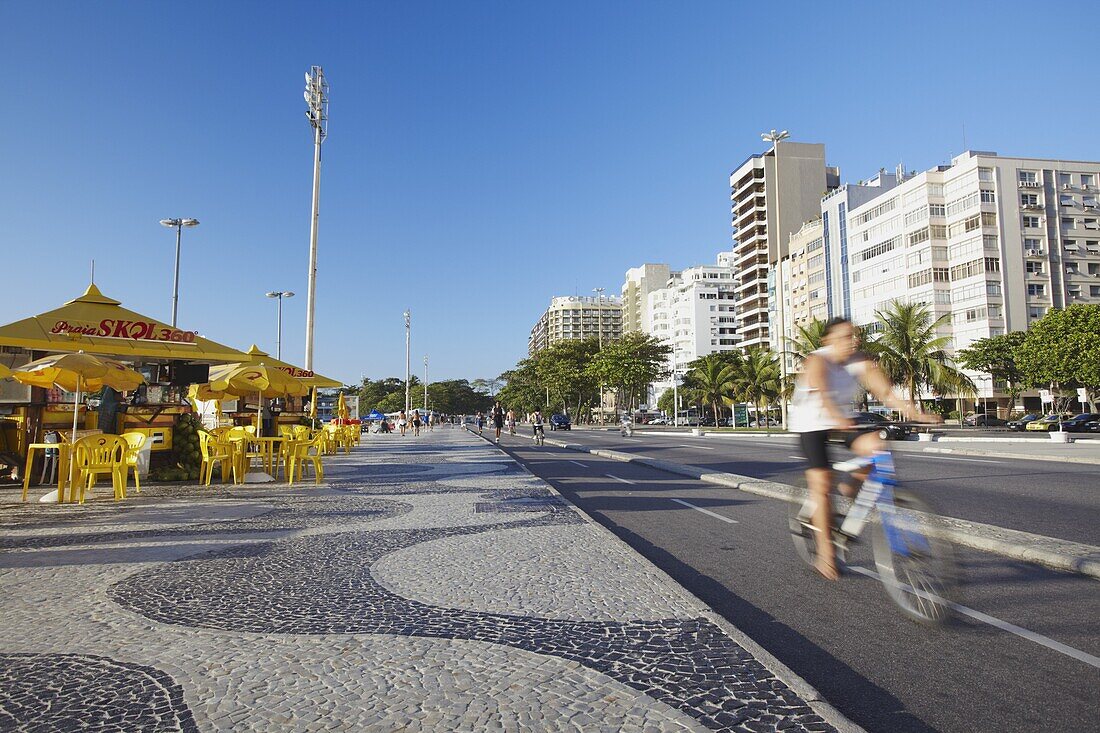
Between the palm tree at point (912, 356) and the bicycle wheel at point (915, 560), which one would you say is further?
the palm tree at point (912, 356)

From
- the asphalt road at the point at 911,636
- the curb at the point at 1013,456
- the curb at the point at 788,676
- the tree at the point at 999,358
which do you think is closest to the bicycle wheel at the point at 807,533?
the asphalt road at the point at 911,636

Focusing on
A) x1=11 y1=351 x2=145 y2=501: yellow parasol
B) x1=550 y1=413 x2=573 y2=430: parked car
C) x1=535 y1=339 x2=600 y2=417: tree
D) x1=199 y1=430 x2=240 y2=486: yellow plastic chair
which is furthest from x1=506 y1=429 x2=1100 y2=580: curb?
x1=535 y1=339 x2=600 y2=417: tree

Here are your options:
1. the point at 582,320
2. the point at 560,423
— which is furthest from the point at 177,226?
the point at 582,320

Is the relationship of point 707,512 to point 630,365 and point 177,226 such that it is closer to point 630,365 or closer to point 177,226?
point 177,226

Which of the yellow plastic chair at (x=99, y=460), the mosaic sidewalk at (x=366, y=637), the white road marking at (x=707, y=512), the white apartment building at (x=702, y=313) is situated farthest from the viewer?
the white apartment building at (x=702, y=313)

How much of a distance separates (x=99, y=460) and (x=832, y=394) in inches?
421

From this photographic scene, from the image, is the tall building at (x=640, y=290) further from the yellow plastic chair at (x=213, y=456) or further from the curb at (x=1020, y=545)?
the curb at (x=1020, y=545)

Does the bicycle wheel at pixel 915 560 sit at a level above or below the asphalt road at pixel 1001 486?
above

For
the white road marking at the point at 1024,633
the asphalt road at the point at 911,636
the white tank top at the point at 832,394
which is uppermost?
the white tank top at the point at 832,394

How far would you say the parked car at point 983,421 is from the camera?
5903 cm

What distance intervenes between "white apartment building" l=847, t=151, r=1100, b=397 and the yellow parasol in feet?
225

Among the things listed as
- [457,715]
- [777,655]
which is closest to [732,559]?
[777,655]

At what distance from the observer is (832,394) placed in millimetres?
5191

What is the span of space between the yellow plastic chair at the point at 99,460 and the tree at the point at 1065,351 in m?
53.0
